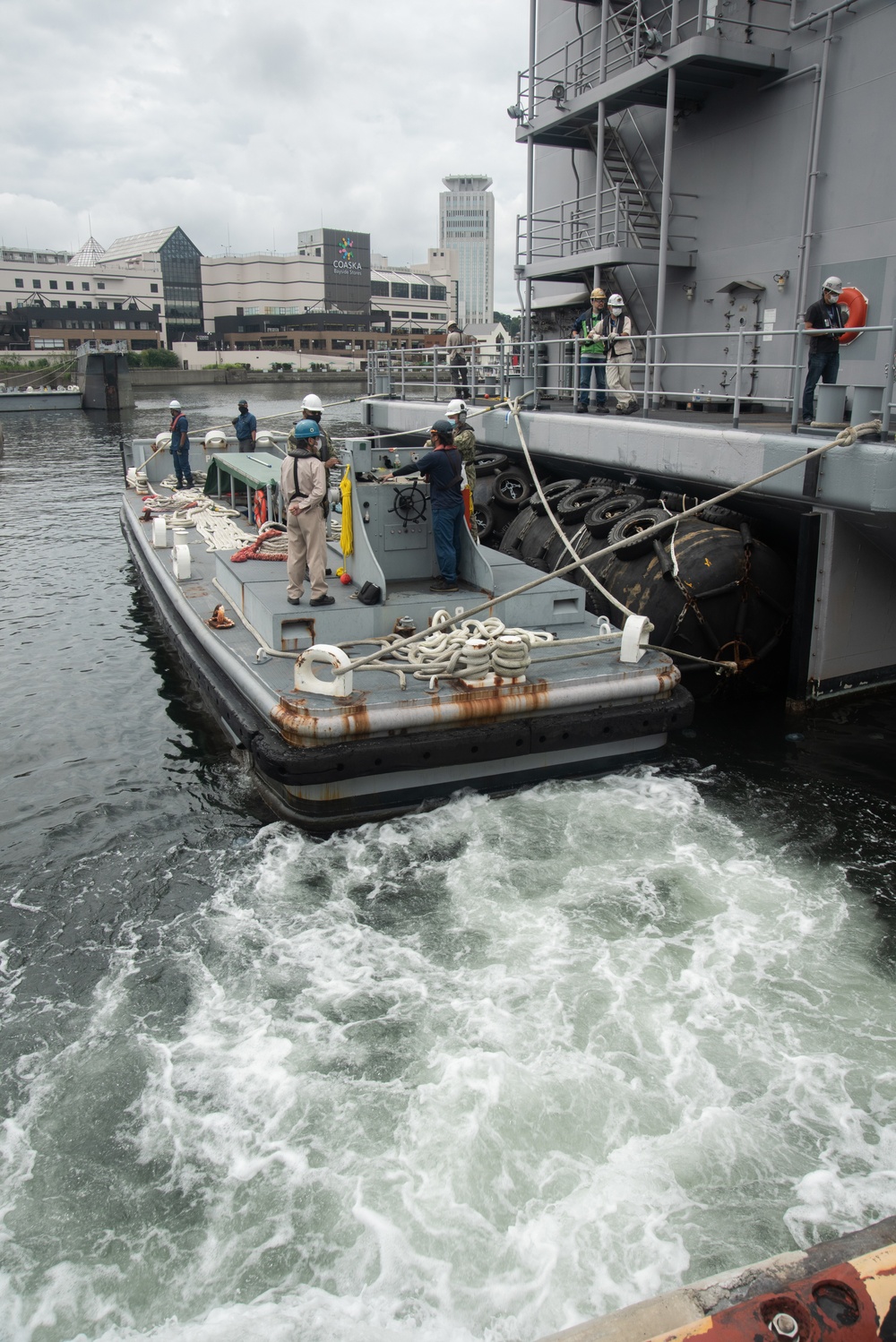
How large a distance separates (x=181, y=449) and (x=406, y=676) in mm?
12133

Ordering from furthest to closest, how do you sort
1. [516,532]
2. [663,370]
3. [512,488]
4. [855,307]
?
1. [663,370]
2. [512,488]
3. [516,532]
4. [855,307]

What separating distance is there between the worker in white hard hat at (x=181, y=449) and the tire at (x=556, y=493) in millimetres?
7939

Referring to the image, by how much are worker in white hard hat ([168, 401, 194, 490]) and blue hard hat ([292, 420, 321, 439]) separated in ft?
33.2

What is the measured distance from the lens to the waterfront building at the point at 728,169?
10.4 meters

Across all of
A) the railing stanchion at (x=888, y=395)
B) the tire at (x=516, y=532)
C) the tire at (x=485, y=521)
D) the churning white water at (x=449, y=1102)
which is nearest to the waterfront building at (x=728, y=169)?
the railing stanchion at (x=888, y=395)

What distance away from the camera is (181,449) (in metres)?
17.4

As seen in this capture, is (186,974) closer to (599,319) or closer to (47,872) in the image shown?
(47,872)

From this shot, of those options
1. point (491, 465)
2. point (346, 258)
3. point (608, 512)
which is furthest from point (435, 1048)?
point (346, 258)

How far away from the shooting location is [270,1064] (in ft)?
14.9

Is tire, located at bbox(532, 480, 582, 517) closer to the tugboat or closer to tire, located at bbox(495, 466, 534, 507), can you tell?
tire, located at bbox(495, 466, 534, 507)

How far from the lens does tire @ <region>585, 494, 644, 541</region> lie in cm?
1025

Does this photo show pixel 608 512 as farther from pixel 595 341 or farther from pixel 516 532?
pixel 595 341

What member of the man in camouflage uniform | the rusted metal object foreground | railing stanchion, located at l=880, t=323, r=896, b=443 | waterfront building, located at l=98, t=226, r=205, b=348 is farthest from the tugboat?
waterfront building, located at l=98, t=226, r=205, b=348

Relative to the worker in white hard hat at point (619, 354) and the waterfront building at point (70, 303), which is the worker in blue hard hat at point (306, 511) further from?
the waterfront building at point (70, 303)
